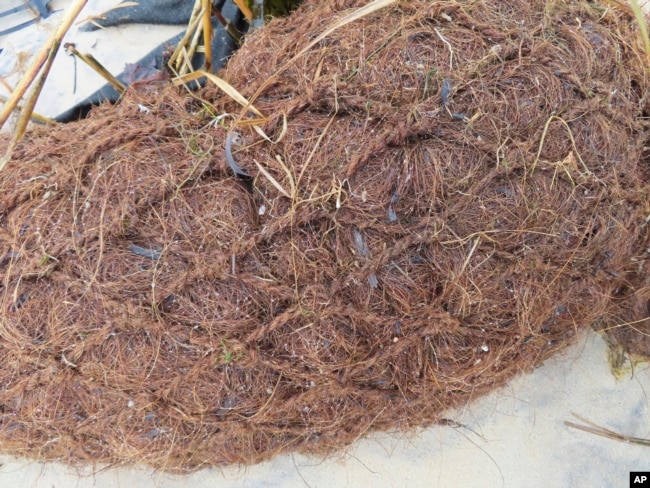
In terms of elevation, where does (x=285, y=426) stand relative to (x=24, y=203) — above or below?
below

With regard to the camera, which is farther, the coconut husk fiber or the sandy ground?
the sandy ground

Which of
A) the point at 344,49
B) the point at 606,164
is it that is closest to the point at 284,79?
the point at 344,49

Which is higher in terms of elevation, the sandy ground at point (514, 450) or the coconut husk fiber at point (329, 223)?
the coconut husk fiber at point (329, 223)

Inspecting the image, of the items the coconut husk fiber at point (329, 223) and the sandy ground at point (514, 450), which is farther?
the sandy ground at point (514, 450)

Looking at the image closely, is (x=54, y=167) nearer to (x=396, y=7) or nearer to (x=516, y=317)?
(x=396, y=7)

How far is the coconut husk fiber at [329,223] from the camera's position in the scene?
0.61 meters

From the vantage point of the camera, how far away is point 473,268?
63cm

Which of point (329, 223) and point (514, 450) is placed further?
point (514, 450)

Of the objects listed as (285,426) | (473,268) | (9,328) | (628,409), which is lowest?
(628,409)

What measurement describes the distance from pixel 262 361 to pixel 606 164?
0.51 meters

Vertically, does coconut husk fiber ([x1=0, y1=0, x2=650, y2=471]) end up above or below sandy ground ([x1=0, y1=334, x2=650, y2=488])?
above

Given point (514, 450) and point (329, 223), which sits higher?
point (329, 223)

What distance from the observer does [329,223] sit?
0.61 m

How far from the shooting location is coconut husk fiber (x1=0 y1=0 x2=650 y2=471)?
0.61 meters
